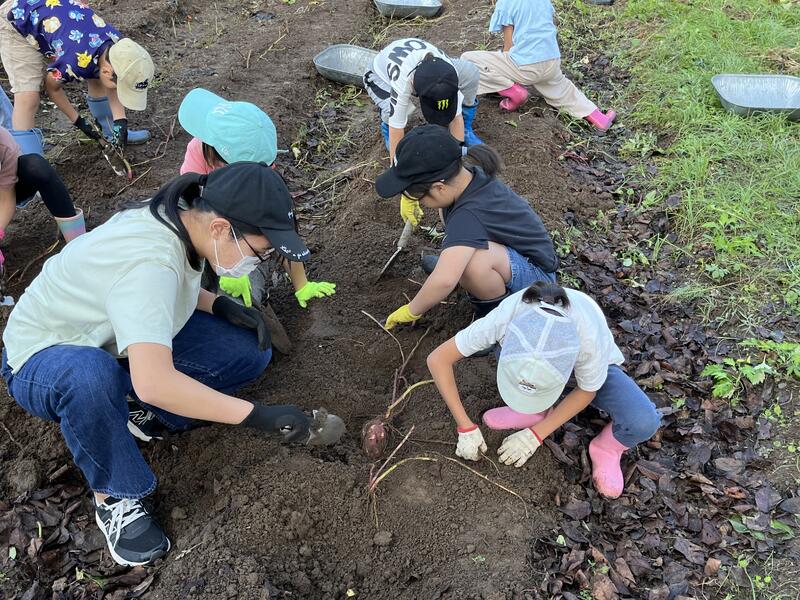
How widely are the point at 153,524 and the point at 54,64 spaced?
3389mm

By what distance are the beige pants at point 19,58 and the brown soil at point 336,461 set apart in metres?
0.58

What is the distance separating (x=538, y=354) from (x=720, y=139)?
3678mm

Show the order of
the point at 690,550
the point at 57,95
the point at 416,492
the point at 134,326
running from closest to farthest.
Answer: the point at 134,326 → the point at 690,550 → the point at 416,492 → the point at 57,95

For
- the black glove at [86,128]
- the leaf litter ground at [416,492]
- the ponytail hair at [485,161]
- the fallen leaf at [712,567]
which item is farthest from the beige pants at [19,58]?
the fallen leaf at [712,567]

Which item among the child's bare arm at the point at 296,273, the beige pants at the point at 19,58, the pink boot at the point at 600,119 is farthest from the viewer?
the pink boot at the point at 600,119

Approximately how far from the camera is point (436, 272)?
2.86 meters

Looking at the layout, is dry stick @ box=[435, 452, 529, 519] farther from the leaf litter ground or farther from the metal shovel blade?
the metal shovel blade

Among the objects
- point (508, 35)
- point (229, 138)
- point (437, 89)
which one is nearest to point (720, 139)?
point (508, 35)

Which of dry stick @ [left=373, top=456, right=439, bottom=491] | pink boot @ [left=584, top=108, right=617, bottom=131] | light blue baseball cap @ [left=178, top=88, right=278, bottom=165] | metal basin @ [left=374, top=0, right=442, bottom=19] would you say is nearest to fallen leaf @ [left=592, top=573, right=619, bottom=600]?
dry stick @ [left=373, top=456, right=439, bottom=491]

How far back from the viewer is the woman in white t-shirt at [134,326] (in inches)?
75.2

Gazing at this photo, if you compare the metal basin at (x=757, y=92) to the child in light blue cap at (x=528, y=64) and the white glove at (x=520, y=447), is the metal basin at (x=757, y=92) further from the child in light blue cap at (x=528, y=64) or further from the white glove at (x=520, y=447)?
the white glove at (x=520, y=447)

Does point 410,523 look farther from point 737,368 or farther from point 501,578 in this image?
point 737,368

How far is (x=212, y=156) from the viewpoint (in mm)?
3117

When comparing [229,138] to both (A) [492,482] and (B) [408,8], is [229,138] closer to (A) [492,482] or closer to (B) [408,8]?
(A) [492,482]
